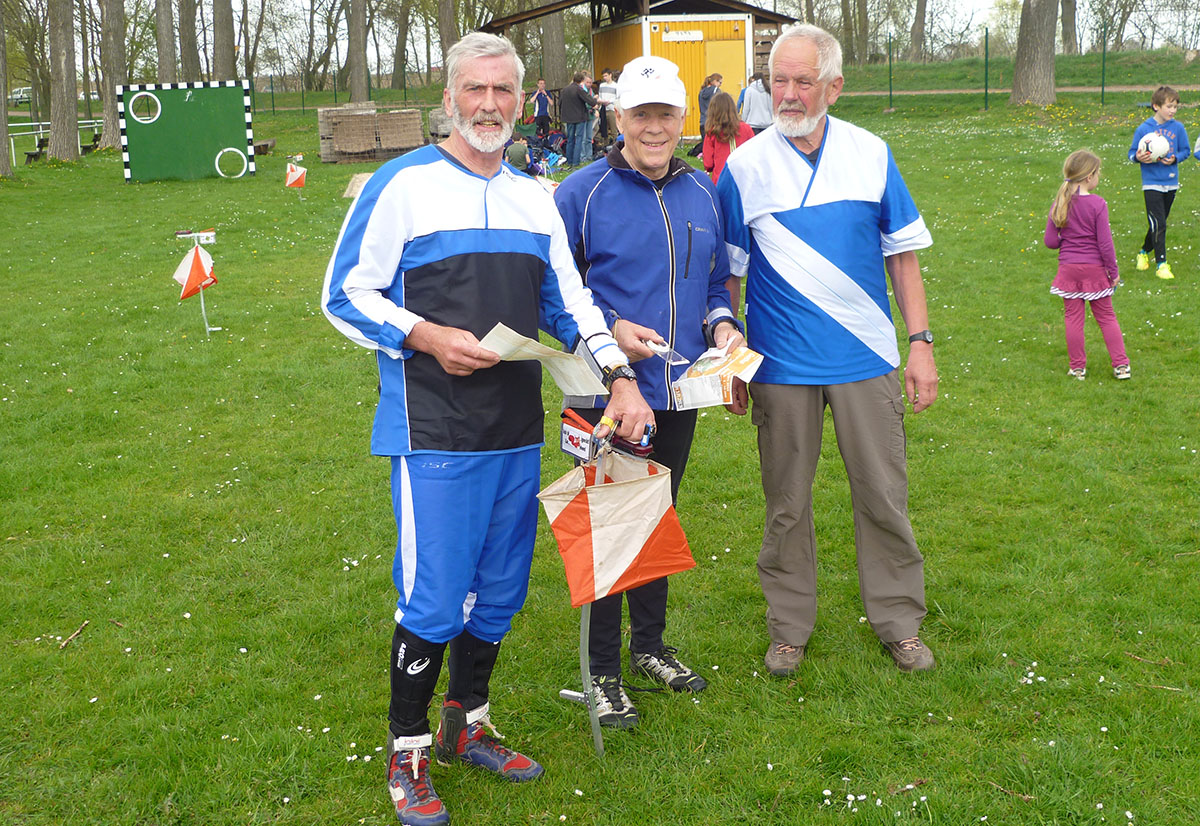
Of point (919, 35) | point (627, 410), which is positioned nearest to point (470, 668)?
point (627, 410)

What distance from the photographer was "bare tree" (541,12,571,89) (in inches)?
1117

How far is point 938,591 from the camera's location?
4.58m

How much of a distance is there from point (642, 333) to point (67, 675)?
270cm

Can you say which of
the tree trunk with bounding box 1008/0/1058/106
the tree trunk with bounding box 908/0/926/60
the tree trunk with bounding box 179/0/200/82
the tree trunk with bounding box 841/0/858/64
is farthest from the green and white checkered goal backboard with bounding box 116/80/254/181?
the tree trunk with bounding box 908/0/926/60

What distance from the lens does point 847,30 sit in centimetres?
4625

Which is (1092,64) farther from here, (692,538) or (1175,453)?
(692,538)

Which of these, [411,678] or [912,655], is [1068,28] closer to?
[912,655]

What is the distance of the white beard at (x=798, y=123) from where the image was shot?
3588 mm

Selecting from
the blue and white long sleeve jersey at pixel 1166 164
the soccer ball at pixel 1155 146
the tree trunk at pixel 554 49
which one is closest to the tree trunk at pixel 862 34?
the tree trunk at pixel 554 49

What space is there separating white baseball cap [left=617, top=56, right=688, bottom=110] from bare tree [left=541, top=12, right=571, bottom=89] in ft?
86.2

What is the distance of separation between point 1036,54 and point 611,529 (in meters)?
25.3

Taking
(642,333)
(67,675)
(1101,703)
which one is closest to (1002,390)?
(1101,703)

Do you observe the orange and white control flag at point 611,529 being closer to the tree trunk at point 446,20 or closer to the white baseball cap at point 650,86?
the white baseball cap at point 650,86

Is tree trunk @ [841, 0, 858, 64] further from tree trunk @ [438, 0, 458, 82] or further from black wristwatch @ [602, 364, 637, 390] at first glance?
black wristwatch @ [602, 364, 637, 390]
